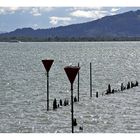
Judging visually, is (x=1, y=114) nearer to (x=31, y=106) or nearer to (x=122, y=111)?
(x=31, y=106)

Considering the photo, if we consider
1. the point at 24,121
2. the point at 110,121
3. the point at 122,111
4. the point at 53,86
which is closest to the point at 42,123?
the point at 24,121

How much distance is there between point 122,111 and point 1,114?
904cm

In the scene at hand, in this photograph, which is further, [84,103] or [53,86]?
[53,86]

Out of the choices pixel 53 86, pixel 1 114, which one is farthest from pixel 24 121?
pixel 53 86

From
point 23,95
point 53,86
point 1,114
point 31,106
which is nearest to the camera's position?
point 1,114

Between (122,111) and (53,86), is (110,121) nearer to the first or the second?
(122,111)

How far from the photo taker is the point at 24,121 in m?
31.9

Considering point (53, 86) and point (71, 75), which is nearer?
point (71, 75)
